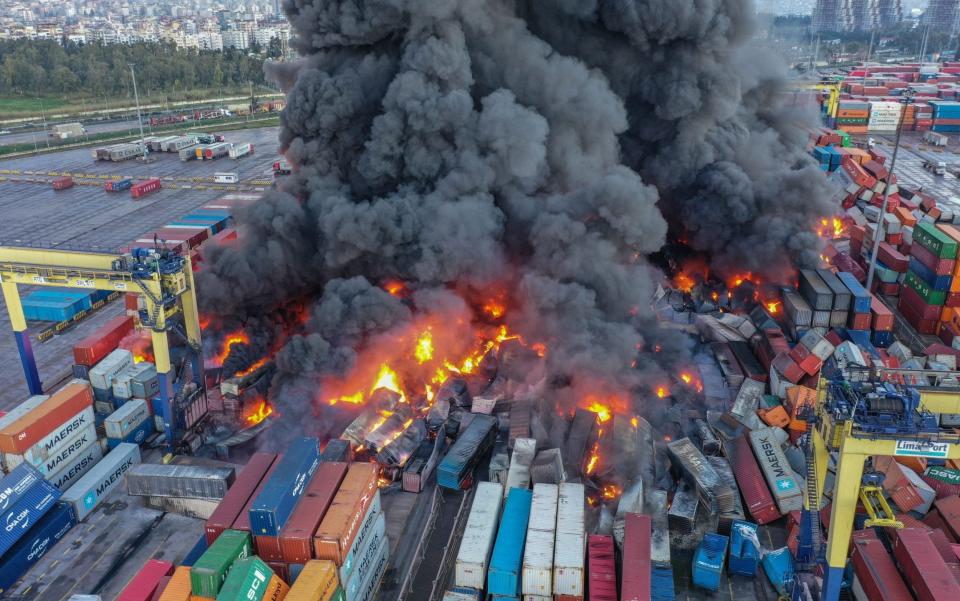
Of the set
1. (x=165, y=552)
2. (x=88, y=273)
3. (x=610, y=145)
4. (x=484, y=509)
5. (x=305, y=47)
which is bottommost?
(x=165, y=552)

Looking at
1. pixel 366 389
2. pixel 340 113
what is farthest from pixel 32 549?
pixel 340 113

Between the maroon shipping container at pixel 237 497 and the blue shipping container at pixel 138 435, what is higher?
the maroon shipping container at pixel 237 497

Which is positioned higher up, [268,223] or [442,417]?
[268,223]

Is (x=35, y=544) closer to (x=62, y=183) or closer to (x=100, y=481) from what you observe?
(x=100, y=481)

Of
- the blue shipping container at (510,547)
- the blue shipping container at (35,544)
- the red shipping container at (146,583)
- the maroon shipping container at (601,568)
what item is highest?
the red shipping container at (146,583)

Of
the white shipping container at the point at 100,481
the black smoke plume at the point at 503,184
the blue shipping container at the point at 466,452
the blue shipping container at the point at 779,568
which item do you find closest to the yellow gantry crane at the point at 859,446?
the blue shipping container at the point at 779,568

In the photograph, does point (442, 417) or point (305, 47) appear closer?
point (442, 417)

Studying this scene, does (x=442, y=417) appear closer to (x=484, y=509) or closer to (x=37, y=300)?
(x=484, y=509)

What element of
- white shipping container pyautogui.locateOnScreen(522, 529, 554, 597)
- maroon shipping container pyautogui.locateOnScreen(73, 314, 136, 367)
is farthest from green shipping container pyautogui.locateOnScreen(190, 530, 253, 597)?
maroon shipping container pyautogui.locateOnScreen(73, 314, 136, 367)

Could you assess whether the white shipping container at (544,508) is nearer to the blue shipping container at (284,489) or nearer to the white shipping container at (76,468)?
the blue shipping container at (284,489)
